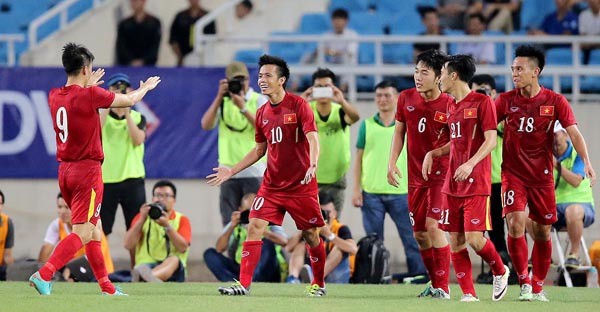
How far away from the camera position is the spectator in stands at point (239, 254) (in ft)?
51.4

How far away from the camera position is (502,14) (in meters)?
19.5

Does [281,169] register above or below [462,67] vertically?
below

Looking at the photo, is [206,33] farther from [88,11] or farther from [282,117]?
[282,117]

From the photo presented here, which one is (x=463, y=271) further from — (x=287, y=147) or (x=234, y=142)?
(x=234, y=142)

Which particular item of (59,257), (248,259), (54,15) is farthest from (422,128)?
(54,15)

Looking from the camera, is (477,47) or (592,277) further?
(477,47)

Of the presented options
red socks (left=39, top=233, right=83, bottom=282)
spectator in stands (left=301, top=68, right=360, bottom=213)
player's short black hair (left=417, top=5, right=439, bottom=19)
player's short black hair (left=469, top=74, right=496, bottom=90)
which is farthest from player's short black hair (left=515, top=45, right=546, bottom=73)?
player's short black hair (left=417, top=5, right=439, bottom=19)

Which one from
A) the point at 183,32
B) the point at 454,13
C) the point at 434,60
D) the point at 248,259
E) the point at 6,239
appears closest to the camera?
the point at 248,259

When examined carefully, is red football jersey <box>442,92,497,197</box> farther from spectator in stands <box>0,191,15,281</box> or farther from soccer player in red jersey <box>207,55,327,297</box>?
spectator in stands <box>0,191,15,281</box>

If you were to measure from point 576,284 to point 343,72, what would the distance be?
394cm

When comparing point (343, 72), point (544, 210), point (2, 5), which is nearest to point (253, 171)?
point (343, 72)

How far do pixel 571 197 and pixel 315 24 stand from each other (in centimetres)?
539

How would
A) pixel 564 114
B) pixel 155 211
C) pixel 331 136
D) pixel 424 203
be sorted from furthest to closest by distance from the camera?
pixel 331 136 → pixel 155 211 → pixel 424 203 → pixel 564 114

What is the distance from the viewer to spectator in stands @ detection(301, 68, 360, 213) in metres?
15.4
